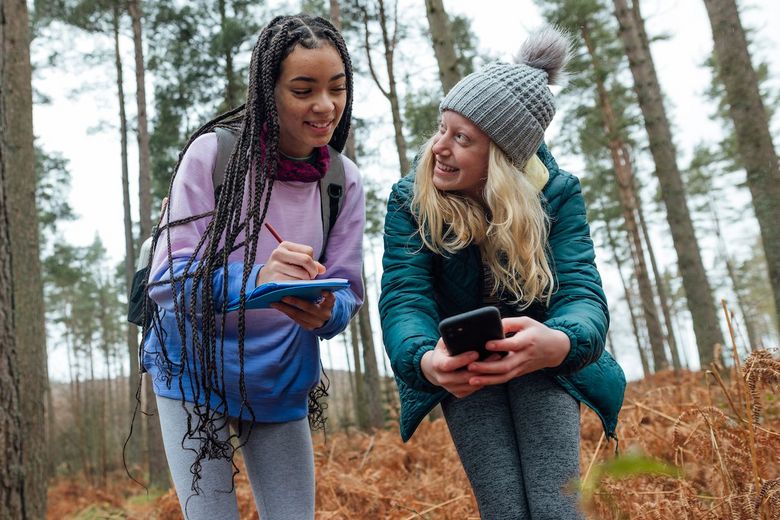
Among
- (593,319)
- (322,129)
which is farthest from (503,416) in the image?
(322,129)

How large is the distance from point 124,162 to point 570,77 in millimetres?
14035

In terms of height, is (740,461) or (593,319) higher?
A: (593,319)

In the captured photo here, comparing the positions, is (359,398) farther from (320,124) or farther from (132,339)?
(320,124)

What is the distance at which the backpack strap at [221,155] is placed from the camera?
211 cm

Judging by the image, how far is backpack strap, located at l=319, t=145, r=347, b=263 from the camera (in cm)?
227

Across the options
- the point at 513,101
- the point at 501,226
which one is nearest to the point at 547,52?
the point at 513,101

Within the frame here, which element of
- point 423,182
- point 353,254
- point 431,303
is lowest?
point 431,303

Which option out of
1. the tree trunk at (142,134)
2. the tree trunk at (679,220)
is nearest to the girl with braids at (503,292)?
the tree trunk at (679,220)

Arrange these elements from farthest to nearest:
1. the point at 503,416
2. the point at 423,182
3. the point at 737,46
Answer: the point at 737,46
the point at 423,182
the point at 503,416

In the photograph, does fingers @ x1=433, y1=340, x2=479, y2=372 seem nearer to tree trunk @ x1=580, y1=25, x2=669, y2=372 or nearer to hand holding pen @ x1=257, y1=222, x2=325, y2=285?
hand holding pen @ x1=257, y1=222, x2=325, y2=285

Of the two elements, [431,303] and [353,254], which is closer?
[431,303]

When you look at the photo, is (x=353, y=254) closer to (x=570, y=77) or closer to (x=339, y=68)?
(x=339, y=68)

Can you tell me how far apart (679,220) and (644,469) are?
337 inches

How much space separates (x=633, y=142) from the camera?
17.2m
